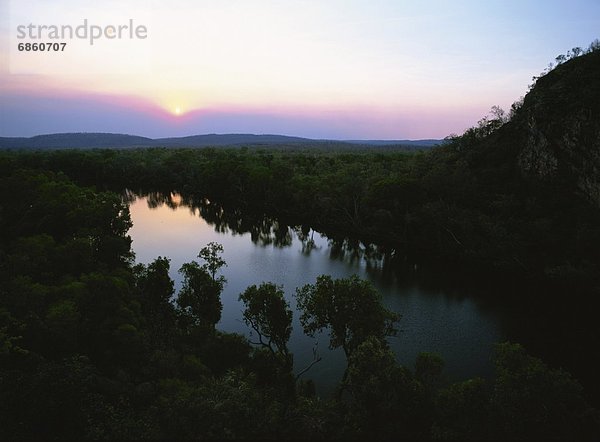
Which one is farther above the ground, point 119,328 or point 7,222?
point 7,222

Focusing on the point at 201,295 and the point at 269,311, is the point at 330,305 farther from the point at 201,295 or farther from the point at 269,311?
the point at 201,295

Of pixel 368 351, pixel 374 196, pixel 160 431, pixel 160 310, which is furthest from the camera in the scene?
pixel 374 196

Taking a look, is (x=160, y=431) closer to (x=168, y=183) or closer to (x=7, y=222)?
(x=7, y=222)

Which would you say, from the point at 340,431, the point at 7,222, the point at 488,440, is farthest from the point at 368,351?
the point at 7,222

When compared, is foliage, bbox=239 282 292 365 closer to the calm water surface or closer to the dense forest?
the dense forest

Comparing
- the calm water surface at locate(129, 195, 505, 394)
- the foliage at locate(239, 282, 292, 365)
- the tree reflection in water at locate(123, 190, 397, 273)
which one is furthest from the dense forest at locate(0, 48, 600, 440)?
the calm water surface at locate(129, 195, 505, 394)
